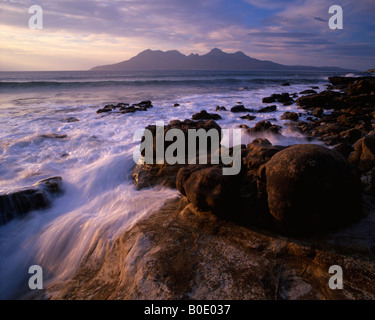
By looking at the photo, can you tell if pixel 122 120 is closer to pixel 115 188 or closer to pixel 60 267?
pixel 115 188

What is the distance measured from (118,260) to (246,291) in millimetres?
1550

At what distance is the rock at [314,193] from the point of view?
2.35 m

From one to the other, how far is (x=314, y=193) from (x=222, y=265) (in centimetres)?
127

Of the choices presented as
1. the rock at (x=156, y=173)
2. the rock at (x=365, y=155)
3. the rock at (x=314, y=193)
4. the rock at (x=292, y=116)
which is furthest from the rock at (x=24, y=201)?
the rock at (x=292, y=116)

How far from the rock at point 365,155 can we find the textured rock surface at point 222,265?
1294mm

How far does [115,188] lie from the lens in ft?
15.7

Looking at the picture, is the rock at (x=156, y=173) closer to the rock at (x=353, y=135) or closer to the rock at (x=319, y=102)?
the rock at (x=353, y=135)

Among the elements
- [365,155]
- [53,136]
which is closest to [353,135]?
[365,155]

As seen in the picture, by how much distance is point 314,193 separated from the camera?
235cm

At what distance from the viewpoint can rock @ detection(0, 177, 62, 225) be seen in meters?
3.79
